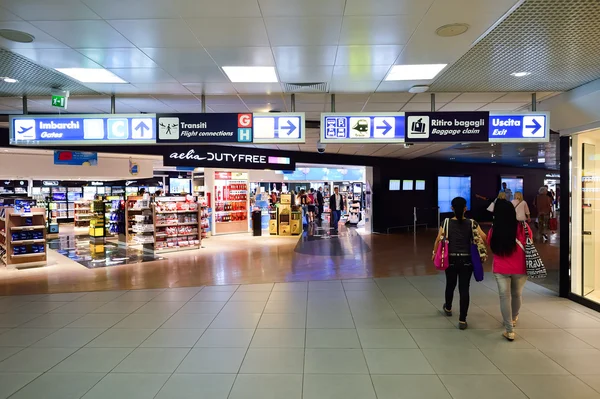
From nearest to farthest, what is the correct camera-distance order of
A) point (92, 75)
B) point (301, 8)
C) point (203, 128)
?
point (301, 8)
point (92, 75)
point (203, 128)

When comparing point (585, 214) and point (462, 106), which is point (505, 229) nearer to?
point (585, 214)

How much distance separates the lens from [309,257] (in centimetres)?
892

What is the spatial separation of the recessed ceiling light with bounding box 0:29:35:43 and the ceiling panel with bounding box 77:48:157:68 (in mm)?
455

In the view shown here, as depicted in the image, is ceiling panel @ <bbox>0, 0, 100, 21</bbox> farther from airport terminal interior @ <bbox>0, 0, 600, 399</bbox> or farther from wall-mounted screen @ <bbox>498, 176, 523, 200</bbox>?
wall-mounted screen @ <bbox>498, 176, 523, 200</bbox>

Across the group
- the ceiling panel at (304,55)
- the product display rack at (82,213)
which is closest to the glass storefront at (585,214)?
the ceiling panel at (304,55)

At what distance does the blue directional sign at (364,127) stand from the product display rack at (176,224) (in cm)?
670

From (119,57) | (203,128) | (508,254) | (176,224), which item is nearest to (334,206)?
(176,224)

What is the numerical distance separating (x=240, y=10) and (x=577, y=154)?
516 centimetres

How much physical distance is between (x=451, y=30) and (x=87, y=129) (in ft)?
16.0

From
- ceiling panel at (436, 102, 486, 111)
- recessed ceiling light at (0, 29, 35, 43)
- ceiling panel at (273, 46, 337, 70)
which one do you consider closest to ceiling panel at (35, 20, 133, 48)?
recessed ceiling light at (0, 29, 35, 43)

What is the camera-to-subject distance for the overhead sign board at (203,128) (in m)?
5.18

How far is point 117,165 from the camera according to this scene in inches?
622

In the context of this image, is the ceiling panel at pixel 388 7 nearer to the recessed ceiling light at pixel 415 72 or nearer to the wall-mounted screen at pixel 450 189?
the recessed ceiling light at pixel 415 72

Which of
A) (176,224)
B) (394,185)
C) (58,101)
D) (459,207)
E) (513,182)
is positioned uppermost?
(58,101)
